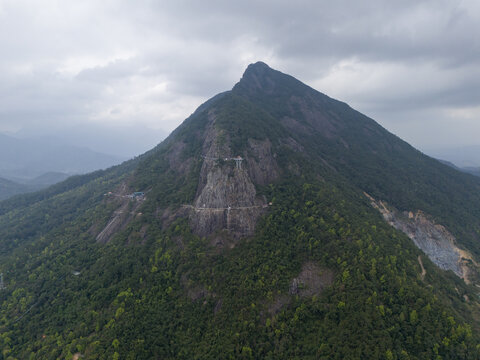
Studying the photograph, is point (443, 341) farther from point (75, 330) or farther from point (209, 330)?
point (75, 330)

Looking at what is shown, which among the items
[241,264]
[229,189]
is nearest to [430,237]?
[241,264]

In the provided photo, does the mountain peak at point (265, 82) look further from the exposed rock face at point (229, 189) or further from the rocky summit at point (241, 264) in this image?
the exposed rock face at point (229, 189)

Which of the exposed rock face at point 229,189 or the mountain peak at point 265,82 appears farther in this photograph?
the mountain peak at point 265,82

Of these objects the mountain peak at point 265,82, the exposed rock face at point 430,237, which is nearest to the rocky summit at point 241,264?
the exposed rock face at point 430,237

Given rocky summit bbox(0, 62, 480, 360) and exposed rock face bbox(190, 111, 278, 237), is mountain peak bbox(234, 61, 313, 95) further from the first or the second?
exposed rock face bbox(190, 111, 278, 237)

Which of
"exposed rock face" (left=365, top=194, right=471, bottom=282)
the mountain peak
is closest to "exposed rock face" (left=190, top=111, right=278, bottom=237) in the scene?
"exposed rock face" (left=365, top=194, right=471, bottom=282)

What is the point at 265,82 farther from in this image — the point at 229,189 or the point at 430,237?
the point at 430,237
